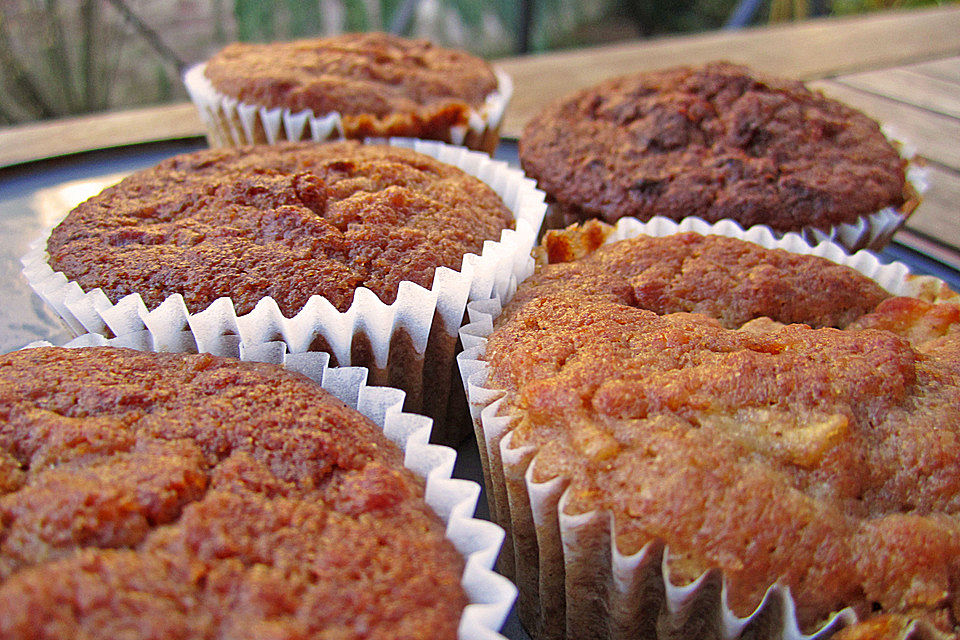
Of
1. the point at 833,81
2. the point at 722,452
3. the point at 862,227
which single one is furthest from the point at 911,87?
the point at 722,452

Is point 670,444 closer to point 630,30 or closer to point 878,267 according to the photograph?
point 878,267

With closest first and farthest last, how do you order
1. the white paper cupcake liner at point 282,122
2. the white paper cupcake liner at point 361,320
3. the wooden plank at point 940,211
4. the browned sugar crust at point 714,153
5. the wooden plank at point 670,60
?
the white paper cupcake liner at point 361,320 < the browned sugar crust at point 714,153 < the white paper cupcake liner at point 282,122 < the wooden plank at point 940,211 < the wooden plank at point 670,60

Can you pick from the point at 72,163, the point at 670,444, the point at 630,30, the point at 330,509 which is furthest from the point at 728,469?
the point at 630,30

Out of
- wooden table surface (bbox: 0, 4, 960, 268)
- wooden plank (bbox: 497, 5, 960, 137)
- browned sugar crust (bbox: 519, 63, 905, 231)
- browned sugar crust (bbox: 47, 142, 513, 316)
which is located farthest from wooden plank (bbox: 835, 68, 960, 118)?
browned sugar crust (bbox: 47, 142, 513, 316)

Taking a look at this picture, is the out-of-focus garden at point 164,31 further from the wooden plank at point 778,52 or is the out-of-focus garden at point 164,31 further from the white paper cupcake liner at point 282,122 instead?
the white paper cupcake liner at point 282,122

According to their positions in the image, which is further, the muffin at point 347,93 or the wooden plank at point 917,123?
the wooden plank at point 917,123

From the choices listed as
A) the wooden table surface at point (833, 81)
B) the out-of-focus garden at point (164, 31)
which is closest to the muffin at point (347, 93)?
the wooden table surface at point (833, 81)

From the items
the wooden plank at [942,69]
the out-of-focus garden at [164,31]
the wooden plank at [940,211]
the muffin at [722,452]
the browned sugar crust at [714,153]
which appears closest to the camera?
the muffin at [722,452]
